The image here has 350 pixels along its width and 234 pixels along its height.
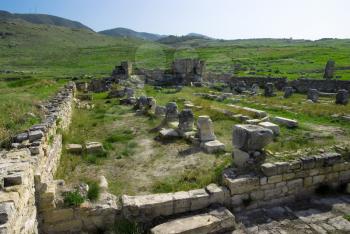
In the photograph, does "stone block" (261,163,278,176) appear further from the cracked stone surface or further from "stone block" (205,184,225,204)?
"stone block" (205,184,225,204)

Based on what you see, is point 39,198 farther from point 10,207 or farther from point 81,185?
point 10,207

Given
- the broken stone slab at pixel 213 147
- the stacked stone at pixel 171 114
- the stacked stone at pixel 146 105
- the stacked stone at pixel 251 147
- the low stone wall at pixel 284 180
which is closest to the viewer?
the low stone wall at pixel 284 180

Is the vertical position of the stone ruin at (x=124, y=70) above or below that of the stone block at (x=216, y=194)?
above

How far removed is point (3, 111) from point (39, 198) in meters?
6.17

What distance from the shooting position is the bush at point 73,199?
17.4 ft

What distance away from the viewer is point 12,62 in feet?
233

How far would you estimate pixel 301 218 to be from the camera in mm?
5996

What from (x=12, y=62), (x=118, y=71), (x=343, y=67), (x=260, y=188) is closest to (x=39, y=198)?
(x=260, y=188)

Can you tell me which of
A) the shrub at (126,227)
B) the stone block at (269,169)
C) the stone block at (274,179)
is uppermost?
the stone block at (269,169)

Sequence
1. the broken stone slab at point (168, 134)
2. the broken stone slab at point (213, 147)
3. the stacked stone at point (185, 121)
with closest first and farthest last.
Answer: the broken stone slab at point (213, 147) → the broken stone slab at point (168, 134) → the stacked stone at point (185, 121)

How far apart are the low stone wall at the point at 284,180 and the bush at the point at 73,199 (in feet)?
10.1

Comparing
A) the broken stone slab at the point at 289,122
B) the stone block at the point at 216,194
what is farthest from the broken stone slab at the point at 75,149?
the broken stone slab at the point at 289,122

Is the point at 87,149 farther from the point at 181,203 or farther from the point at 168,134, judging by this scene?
the point at 181,203

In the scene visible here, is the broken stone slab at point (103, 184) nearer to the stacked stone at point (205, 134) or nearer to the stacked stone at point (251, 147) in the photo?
the stacked stone at point (251, 147)
